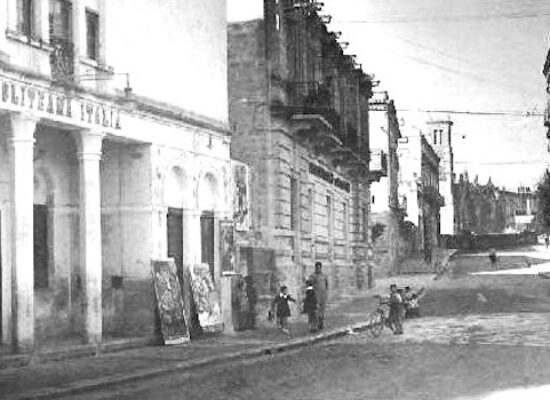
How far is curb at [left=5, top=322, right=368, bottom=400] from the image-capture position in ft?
34.5

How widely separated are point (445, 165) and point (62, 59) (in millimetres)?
99152

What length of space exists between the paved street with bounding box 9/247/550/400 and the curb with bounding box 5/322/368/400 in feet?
0.55

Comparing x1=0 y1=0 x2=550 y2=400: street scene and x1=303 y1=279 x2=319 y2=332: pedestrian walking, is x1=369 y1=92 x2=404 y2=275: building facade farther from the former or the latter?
x1=303 y1=279 x2=319 y2=332: pedestrian walking

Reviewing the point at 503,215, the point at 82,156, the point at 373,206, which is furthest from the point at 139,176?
the point at 503,215

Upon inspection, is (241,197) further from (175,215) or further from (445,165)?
(445,165)

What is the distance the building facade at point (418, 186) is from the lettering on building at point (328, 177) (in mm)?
33038

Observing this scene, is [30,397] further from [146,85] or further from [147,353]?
[146,85]

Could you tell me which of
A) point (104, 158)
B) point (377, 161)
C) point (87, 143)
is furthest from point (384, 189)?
point (87, 143)

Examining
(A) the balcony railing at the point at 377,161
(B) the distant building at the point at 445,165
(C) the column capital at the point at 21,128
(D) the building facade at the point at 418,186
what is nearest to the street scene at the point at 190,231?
(C) the column capital at the point at 21,128

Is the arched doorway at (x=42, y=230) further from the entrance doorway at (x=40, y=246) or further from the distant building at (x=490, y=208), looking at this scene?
the distant building at (x=490, y=208)

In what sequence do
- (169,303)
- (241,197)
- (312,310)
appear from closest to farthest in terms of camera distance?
1. (169,303)
2. (312,310)
3. (241,197)

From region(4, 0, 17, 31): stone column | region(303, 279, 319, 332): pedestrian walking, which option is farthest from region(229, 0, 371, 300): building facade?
region(4, 0, 17, 31): stone column

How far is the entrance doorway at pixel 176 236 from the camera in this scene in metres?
18.8

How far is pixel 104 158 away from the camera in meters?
17.8
